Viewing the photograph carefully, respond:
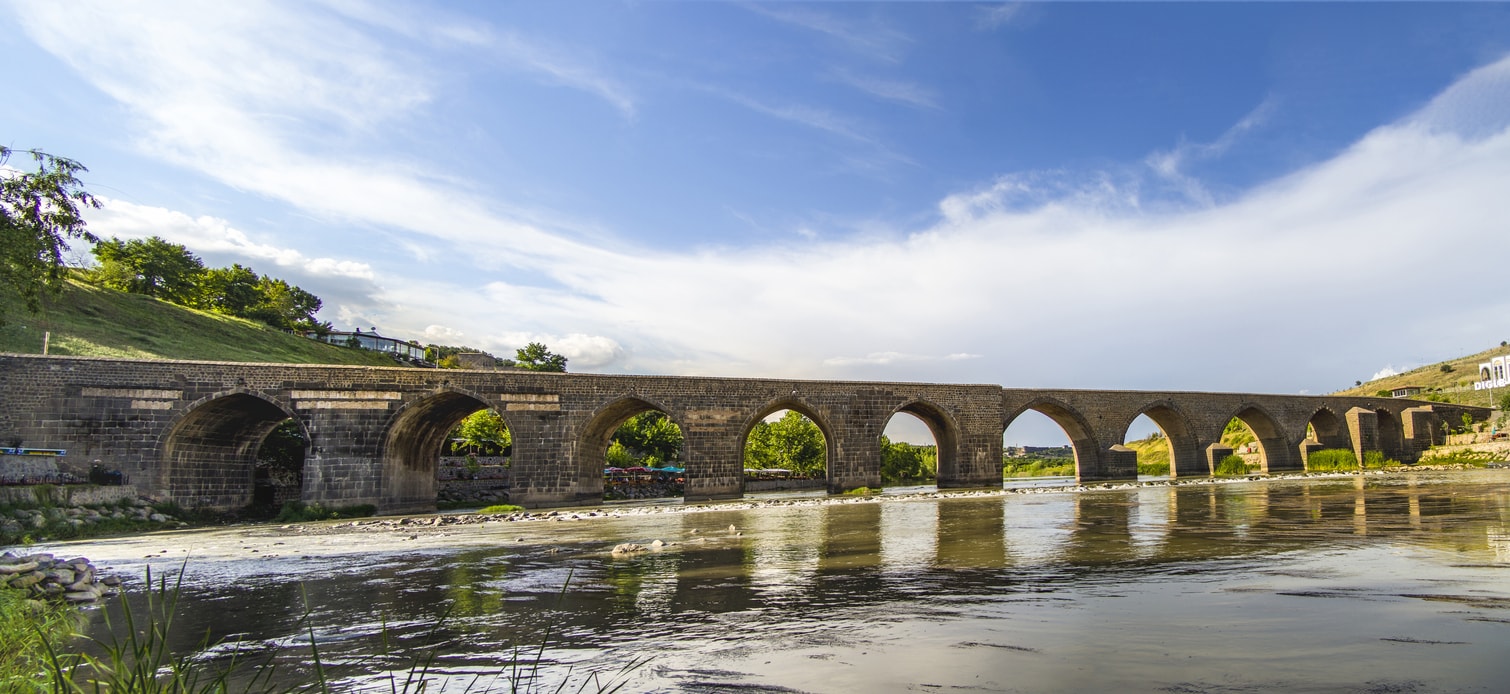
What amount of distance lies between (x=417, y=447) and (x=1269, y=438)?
158ft

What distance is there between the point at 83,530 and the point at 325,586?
684 inches

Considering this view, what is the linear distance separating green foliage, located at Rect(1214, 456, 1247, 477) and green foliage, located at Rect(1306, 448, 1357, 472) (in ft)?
17.3

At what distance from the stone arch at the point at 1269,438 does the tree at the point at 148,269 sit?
7824 centimetres

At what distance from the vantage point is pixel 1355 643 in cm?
609

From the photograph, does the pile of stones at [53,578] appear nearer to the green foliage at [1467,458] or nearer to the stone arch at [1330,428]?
the stone arch at [1330,428]

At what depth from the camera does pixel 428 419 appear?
3284cm

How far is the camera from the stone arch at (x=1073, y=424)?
133ft

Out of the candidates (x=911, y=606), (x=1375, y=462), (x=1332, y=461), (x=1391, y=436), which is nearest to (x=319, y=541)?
(x=911, y=606)

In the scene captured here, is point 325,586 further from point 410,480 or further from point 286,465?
point 286,465

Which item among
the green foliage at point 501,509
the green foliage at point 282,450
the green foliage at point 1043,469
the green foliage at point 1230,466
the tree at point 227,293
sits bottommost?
the green foliage at point 1043,469

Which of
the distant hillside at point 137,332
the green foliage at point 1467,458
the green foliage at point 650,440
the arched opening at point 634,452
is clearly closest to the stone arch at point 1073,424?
the arched opening at point 634,452

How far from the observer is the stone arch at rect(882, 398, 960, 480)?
37.6 metres

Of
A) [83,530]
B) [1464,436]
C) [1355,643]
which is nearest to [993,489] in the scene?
[1355,643]

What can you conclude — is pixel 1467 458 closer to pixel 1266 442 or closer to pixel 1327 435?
pixel 1327 435
